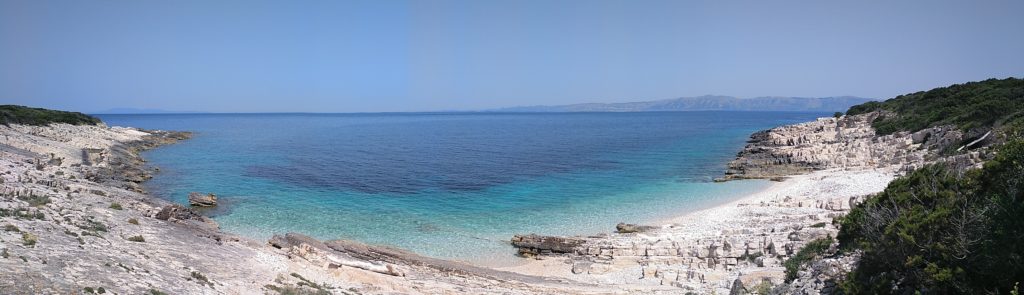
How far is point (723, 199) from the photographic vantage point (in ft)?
109

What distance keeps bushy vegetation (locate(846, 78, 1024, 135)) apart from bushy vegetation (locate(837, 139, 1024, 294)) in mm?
26700

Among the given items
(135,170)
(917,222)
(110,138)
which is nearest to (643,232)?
(917,222)

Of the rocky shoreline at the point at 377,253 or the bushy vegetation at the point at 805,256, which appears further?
the bushy vegetation at the point at 805,256

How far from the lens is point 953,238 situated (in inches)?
391

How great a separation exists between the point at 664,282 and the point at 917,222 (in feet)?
27.3

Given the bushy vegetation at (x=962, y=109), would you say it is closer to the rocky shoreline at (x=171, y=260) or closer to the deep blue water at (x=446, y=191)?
the deep blue water at (x=446, y=191)

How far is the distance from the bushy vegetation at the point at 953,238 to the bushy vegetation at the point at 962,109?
26700 millimetres

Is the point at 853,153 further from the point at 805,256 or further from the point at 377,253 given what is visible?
the point at 377,253

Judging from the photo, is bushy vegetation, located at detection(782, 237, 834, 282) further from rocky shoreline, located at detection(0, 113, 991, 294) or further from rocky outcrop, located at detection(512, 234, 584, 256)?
rocky outcrop, located at detection(512, 234, 584, 256)

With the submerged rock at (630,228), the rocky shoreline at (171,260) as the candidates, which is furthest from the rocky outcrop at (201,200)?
the submerged rock at (630,228)

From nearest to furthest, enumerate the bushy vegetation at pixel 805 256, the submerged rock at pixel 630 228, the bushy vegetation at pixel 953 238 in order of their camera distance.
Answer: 1. the bushy vegetation at pixel 953 238
2. the bushy vegetation at pixel 805 256
3. the submerged rock at pixel 630 228

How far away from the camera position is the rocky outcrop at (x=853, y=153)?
34.6 meters

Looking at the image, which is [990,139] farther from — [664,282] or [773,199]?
[664,282]

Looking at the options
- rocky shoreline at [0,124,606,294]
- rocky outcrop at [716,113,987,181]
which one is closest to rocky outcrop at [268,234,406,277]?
rocky shoreline at [0,124,606,294]
